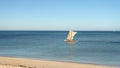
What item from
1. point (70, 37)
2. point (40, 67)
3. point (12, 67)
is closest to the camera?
point (12, 67)

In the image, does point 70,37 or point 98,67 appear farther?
point 70,37

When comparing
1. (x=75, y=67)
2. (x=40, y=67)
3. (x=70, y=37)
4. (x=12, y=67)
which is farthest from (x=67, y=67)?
(x=70, y=37)

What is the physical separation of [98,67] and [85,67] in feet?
2.12

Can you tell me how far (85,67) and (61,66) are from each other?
3.69 feet

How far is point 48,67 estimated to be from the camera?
43.4ft

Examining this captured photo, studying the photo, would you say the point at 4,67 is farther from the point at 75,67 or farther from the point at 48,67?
the point at 75,67

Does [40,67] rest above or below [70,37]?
below

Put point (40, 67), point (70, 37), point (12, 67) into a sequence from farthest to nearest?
point (70, 37) < point (40, 67) < point (12, 67)

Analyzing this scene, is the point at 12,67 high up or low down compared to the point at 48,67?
down

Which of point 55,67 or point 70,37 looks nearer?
point 55,67

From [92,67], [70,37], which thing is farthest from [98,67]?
[70,37]

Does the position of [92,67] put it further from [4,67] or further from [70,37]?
[70,37]

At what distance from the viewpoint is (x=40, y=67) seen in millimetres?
12977

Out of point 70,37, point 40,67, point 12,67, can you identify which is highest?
point 70,37
